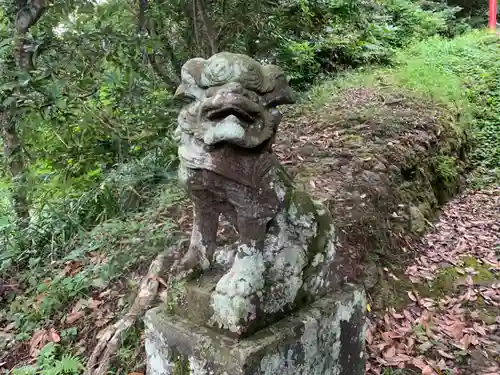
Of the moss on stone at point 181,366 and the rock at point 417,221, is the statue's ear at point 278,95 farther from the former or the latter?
the rock at point 417,221

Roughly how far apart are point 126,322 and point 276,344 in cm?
124

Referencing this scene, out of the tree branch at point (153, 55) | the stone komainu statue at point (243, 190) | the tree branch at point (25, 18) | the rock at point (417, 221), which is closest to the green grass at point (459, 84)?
the rock at point (417, 221)

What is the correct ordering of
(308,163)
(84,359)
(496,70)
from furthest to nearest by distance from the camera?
(496,70) < (308,163) < (84,359)

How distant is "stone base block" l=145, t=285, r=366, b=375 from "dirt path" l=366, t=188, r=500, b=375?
801 millimetres

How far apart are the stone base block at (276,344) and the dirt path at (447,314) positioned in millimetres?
801

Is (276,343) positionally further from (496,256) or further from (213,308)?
(496,256)

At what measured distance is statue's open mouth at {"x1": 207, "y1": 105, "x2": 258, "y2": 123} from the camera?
60.8 inches

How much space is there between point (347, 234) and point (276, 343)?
194 cm

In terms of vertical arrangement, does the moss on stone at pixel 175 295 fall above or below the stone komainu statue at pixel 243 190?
below

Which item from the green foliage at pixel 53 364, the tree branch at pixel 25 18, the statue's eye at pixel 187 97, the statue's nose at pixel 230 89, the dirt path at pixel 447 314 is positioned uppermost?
the tree branch at pixel 25 18

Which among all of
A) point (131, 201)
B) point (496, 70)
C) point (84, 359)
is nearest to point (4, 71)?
point (131, 201)

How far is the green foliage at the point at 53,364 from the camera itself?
2.66 meters

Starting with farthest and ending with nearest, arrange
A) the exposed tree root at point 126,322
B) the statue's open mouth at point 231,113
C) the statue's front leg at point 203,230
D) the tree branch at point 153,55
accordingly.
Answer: the tree branch at point 153,55
the exposed tree root at point 126,322
the statue's front leg at point 203,230
the statue's open mouth at point 231,113

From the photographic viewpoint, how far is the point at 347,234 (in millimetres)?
3600
